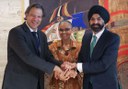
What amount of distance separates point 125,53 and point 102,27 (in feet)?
4.39

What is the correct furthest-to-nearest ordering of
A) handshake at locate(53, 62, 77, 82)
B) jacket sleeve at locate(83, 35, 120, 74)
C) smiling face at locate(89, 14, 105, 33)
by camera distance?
1. handshake at locate(53, 62, 77, 82)
2. smiling face at locate(89, 14, 105, 33)
3. jacket sleeve at locate(83, 35, 120, 74)

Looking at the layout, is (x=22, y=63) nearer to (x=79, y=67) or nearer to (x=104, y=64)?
(x=79, y=67)

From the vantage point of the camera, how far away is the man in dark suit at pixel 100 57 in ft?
9.24

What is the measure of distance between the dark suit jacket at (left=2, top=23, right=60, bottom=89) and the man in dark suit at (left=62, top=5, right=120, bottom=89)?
0.37 meters

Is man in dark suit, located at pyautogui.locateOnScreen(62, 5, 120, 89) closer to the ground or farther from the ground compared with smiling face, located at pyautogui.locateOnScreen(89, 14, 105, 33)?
closer to the ground

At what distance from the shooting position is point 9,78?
2836mm

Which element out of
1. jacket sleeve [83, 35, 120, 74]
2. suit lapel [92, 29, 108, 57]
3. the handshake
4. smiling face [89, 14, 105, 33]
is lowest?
the handshake

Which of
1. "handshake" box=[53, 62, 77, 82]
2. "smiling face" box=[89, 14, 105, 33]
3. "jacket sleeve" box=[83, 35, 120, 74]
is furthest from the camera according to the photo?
"handshake" box=[53, 62, 77, 82]

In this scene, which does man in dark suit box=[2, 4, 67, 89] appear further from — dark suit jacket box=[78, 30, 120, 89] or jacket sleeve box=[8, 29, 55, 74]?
dark suit jacket box=[78, 30, 120, 89]

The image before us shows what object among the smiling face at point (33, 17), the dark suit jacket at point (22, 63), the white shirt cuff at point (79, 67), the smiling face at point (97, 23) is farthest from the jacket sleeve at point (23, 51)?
the smiling face at point (97, 23)

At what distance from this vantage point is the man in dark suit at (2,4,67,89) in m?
2.83

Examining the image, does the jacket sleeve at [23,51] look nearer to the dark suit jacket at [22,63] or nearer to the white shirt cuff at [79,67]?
the dark suit jacket at [22,63]

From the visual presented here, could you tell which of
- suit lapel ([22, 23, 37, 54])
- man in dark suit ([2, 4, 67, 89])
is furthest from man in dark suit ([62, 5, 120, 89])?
suit lapel ([22, 23, 37, 54])

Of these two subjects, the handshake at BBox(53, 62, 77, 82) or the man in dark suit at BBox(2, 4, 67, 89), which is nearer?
the man in dark suit at BBox(2, 4, 67, 89)
